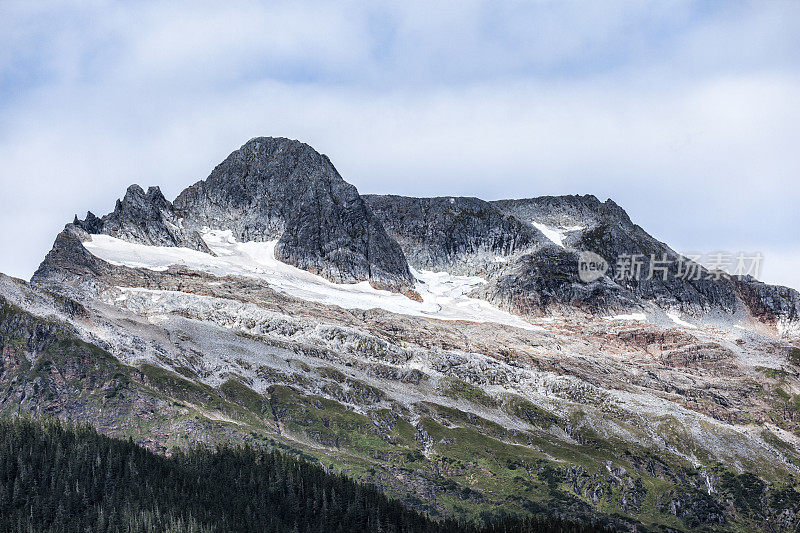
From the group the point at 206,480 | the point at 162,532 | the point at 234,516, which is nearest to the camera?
→ the point at 162,532

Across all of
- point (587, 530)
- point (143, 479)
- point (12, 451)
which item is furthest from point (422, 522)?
point (12, 451)

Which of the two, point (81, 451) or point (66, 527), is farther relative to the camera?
point (81, 451)

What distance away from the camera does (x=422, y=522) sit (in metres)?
189

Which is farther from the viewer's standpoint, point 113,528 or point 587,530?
point 587,530

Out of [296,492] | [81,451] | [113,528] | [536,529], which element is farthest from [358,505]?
[81,451]

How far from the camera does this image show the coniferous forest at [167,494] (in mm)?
161125

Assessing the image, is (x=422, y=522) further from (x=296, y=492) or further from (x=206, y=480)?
(x=206, y=480)

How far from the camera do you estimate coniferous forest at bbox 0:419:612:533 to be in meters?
161

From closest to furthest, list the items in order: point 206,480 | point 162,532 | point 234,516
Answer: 1. point 162,532
2. point 234,516
3. point 206,480

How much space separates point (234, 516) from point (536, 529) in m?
80.2

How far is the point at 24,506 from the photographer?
162 metres

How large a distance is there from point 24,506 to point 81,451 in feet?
68.4

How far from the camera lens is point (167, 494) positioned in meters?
173

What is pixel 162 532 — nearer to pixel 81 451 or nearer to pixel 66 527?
pixel 66 527
